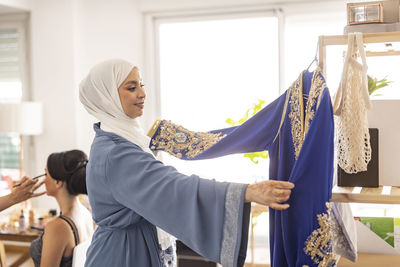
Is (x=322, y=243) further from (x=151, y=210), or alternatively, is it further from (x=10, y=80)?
(x=10, y=80)

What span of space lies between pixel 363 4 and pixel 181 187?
925 millimetres

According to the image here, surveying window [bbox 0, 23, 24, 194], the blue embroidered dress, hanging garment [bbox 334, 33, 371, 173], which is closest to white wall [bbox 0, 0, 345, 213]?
window [bbox 0, 23, 24, 194]

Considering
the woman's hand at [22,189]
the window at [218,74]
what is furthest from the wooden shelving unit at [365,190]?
the window at [218,74]

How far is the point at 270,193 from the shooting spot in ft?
4.29

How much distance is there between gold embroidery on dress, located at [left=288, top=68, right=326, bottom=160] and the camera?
145 cm

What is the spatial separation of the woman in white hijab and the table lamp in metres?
2.41

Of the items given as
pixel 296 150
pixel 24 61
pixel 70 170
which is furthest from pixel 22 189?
pixel 24 61

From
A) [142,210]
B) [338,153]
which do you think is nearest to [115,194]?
[142,210]

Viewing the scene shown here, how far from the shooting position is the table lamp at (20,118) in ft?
13.1

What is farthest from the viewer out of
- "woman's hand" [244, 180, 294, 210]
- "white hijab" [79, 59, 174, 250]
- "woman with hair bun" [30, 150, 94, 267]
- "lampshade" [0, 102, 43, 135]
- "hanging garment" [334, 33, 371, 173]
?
"lampshade" [0, 102, 43, 135]

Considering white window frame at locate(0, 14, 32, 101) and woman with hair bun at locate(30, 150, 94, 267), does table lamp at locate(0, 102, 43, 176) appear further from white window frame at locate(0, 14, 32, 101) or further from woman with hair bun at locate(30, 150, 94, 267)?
woman with hair bun at locate(30, 150, 94, 267)

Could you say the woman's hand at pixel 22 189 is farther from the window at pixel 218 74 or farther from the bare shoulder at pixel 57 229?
the window at pixel 218 74

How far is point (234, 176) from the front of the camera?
414 centimetres

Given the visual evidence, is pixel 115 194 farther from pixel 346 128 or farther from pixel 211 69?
pixel 211 69
